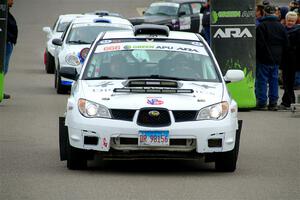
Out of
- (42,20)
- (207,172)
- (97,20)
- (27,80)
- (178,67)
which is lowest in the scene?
(42,20)

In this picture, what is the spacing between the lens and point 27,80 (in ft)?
91.1

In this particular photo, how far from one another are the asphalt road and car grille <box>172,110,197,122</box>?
0.62 metres

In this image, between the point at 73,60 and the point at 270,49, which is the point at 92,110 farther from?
the point at 73,60

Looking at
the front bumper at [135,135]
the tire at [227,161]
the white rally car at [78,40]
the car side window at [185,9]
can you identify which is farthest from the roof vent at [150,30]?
the car side window at [185,9]

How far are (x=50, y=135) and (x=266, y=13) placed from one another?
20.2ft

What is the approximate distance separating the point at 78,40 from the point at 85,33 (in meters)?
0.30

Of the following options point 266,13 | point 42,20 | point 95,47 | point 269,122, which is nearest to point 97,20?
point 266,13

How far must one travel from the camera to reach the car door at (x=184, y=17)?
1581 inches

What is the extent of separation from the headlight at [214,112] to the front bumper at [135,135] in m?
0.06

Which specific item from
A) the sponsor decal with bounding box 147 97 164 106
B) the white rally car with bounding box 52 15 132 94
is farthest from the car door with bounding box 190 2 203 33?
the sponsor decal with bounding box 147 97 164 106

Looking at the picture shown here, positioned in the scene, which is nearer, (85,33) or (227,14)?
(227,14)

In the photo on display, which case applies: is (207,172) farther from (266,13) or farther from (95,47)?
(266,13)

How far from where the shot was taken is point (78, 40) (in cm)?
2464

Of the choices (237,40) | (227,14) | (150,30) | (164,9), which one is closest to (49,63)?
(237,40)
